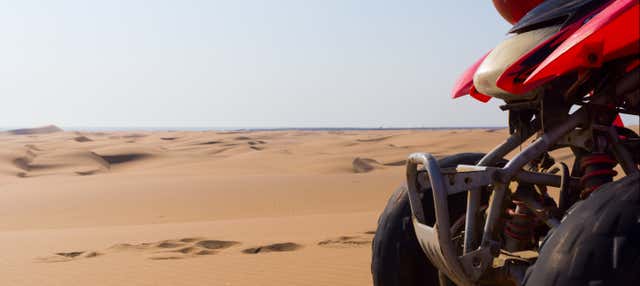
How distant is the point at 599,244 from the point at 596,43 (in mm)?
559

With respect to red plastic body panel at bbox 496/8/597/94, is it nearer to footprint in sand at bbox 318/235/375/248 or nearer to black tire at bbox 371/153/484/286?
black tire at bbox 371/153/484/286

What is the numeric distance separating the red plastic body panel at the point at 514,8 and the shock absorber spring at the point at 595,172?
711mm

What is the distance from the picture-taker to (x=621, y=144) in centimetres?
258

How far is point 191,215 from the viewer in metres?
12.9

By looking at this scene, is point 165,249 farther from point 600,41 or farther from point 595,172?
point 600,41

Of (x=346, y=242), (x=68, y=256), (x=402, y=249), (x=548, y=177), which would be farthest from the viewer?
(x=68, y=256)

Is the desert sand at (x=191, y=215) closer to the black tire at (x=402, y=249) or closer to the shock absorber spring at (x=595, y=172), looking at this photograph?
the black tire at (x=402, y=249)

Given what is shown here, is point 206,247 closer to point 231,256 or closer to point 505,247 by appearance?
point 231,256

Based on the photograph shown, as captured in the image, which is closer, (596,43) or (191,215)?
(596,43)

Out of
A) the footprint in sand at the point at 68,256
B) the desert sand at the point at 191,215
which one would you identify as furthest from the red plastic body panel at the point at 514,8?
the footprint in sand at the point at 68,256

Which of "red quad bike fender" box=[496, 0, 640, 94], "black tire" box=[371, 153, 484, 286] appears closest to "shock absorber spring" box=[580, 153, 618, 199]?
"red quad bike fender" box=[496, 0, 640, 94]

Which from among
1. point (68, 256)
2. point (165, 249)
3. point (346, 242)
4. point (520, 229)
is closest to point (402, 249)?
point (520, 229)

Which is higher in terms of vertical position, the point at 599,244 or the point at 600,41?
the point at 600,41

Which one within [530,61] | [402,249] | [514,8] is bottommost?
[402,249]
